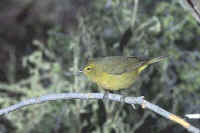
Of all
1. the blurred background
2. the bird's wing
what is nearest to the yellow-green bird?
the bird's wing

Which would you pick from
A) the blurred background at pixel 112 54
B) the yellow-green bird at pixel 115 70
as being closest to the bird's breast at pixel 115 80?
the yellow-green bird at pixel 115 70

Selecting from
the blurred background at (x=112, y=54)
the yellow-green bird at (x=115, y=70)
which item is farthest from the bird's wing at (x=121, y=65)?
the blurred background at (x=112, y=54)

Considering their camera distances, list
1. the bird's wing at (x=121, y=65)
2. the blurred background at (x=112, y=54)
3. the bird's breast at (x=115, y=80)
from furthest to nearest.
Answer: the blurred background at (x=112, y=54) < the bird's wing at (x=121, y=65) < the bird's breast at (x=115, y=80)

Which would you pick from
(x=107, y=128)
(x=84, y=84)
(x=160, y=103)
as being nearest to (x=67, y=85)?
(x=84, y=84)

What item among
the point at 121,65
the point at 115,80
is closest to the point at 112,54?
the point at 121,65

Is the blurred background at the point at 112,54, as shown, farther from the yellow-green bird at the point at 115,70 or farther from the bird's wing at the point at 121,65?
the bird's wing at the point at 121,65

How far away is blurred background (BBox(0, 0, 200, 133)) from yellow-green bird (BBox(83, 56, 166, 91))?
36 cm

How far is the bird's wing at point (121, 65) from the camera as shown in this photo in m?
3.76

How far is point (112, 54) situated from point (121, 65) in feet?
3.26

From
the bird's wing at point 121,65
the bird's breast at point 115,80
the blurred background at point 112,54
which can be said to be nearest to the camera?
the bird's breast at point 115,80

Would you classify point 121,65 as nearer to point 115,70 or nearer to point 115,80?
point 115,70

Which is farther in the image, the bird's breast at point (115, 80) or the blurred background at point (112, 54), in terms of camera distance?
the blurred background at point (112, 54)

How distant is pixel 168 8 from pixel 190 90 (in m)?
1.52

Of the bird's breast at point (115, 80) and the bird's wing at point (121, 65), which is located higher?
the bird's wing at point (121, 65)
